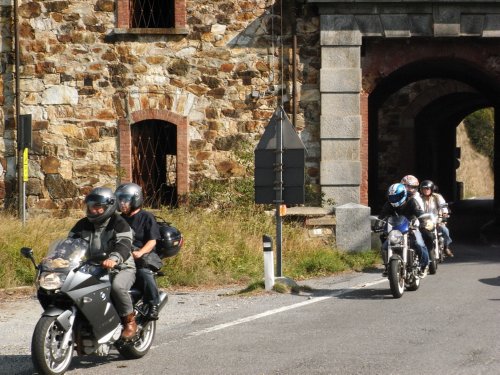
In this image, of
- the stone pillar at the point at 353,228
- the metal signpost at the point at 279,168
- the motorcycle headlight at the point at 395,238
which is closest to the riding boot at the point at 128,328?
the metal signpost at the point at 279,168

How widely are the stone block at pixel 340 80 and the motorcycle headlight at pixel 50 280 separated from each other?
12.7 meters

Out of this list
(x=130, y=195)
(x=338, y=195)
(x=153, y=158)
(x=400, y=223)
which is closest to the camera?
(x=130, y=195)

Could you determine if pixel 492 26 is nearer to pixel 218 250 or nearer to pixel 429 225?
pixel 429 225

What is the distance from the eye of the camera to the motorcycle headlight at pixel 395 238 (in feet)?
47.1

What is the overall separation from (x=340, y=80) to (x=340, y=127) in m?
0.92

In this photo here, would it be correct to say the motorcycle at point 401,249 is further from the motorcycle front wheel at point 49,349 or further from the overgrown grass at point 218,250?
the motorcycle front wheel at point 49,349

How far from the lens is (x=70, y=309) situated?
8.44m

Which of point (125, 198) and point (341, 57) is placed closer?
point (125, 198)


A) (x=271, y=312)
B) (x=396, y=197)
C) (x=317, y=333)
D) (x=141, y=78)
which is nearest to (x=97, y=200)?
(x=317, y=333)

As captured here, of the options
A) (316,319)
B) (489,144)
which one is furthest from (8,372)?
(489,144)

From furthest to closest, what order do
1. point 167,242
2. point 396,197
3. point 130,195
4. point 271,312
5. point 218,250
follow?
1. point 218,250
2. point 396,197
3. point 271,312
4. point 167,242
5. point 130,195

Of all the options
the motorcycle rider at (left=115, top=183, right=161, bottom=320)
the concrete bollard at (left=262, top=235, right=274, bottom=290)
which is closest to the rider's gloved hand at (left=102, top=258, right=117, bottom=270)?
the motorcycle rider at (left=115, top=183, right=161, bottom=320)

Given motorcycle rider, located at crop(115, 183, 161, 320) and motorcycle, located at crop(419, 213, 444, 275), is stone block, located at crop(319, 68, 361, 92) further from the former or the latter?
motorcycle rider, located at crop(115, 183, 161, 320)

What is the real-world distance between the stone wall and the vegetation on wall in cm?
3332
